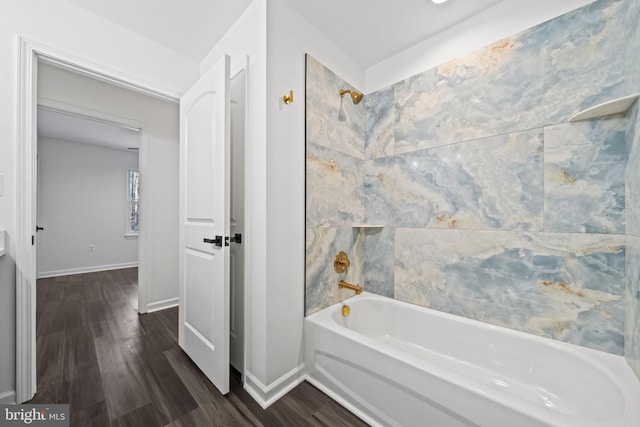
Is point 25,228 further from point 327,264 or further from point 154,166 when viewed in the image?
point 327,264

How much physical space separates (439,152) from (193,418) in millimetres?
2183

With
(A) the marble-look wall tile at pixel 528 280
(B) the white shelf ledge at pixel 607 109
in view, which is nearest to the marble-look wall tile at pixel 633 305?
(A) the marble-look wall tile at pixel 528 280

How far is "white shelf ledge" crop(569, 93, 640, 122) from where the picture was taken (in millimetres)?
1013

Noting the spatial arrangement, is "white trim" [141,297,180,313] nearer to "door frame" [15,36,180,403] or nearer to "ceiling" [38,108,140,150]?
"door frame" [15,36,180,403]

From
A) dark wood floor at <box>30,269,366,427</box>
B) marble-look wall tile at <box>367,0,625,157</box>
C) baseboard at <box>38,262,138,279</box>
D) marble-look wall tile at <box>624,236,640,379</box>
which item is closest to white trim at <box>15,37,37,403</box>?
dark wood floor at <box>30,269,366,427</box>

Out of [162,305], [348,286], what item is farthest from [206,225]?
[162,305]

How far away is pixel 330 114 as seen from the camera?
1806 millimetres

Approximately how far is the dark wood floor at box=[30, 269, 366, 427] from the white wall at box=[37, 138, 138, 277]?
2468 mm

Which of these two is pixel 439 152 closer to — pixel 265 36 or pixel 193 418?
pixel 265 36

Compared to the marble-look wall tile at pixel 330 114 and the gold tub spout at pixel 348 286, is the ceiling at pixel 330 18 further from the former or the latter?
the gold tub spout at pixel 348 286

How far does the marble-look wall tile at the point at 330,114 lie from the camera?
1658 millimetres

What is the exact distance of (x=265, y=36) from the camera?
4.54 ft

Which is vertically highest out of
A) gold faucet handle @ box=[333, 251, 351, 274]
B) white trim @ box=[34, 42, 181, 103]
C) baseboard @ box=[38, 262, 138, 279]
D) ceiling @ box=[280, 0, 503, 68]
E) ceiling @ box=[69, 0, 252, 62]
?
ceiling @ box=[69, 0, 252, 62]

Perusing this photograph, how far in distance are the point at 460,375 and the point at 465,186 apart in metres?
1.10
